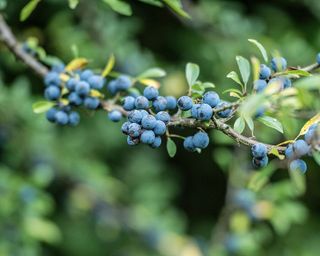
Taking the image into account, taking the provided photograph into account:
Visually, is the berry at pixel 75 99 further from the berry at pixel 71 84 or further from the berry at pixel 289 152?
the berry at pixel 289 152

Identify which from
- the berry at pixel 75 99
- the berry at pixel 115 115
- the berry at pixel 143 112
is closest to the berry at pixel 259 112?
the berry at pixel 143 112

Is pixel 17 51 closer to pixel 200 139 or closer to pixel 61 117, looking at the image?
pixel 61 117

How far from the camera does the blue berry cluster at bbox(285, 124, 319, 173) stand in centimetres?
118

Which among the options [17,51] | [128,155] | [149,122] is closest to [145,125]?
[149,122]

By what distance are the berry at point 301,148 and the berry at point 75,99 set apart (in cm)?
67

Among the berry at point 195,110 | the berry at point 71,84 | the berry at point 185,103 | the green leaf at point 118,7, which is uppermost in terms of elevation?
the berry at point 195,110

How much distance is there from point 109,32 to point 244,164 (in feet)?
3.01

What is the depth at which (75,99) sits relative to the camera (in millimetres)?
1609

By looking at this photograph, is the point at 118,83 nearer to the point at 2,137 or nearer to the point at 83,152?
the point at 2,137

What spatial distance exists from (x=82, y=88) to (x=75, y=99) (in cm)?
5

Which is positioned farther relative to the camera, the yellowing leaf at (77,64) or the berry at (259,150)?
the yellowing leaf at (77,64)

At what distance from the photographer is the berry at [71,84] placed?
5.29ft

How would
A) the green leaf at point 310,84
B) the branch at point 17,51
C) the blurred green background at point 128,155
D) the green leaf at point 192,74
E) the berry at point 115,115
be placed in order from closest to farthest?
the green leaf at point 310,84, the green leaf at point 192,74, the berry at point 115,115, the branch at point 17,51, the blurred green background at point 128,155

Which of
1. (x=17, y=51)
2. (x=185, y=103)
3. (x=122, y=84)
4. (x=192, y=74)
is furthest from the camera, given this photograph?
(x=17, y=51)
